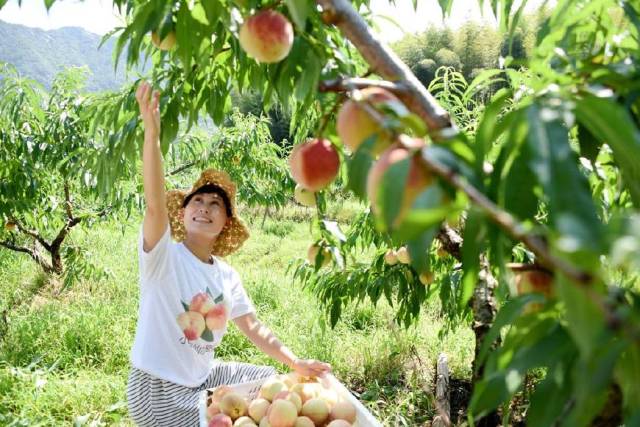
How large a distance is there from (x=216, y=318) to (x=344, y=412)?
2.02 feet

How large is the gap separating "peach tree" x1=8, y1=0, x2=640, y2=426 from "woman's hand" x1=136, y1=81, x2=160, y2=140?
2 centimetres

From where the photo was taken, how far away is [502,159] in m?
0.44

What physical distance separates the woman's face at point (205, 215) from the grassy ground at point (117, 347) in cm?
67

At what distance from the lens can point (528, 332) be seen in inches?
17.8

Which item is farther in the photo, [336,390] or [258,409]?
[336,390]

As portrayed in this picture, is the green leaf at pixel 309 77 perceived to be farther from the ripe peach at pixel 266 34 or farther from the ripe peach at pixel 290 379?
the ripe peach at pixel 290 379

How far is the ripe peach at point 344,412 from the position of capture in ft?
4.54

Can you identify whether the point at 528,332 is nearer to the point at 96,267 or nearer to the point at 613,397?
the point at 613,397

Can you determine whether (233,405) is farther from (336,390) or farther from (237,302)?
(237,302)

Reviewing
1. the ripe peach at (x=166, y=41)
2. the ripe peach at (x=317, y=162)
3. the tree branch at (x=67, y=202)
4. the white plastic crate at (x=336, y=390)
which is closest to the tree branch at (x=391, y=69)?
the ripe peach at (x=317, y=162)

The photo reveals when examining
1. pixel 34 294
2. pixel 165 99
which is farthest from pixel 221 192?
pixel 34 294

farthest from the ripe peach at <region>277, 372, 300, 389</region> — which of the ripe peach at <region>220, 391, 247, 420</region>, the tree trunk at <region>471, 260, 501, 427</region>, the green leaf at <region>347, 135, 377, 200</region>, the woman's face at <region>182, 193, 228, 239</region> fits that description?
the green leaf at <region>347, 135, 377, 200</region>

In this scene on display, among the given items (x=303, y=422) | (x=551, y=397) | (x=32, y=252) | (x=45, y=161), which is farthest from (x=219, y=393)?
(x=32, y=252)

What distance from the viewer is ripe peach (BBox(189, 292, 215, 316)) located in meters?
1.79
